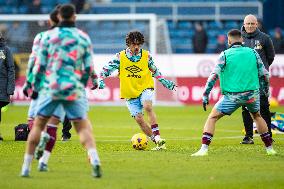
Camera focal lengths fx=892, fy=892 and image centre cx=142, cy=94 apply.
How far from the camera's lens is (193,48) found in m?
34.6

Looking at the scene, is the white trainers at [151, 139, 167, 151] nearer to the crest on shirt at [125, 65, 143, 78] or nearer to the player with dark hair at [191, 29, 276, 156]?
the crest on shirt at [125, 65, 143, 78]

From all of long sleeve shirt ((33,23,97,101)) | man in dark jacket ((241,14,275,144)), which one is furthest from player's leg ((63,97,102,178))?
man in dark jacket ((241,14,275,144))

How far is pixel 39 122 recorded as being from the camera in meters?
11.8

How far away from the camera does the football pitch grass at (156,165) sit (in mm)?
11398

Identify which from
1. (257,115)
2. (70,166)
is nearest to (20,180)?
(70,166)

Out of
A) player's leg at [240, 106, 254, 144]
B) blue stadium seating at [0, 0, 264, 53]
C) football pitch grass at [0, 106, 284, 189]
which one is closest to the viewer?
football pitch grass at [0, 106, 284, 189]

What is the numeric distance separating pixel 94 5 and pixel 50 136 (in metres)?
25.4

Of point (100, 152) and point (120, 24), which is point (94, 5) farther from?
point (100, 152)

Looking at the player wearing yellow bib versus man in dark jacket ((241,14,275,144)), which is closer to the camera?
the player wearing yellow bib

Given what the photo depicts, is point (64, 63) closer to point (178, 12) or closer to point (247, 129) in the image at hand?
point (247, 129)

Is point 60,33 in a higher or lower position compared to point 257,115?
higher

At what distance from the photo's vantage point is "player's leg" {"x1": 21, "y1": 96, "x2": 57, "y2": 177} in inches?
460

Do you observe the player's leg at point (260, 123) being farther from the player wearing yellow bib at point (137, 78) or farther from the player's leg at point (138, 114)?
the player's leg at point (138, 114)

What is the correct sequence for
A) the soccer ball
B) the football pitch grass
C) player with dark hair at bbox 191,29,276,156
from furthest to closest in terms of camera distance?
1. the soccer ball
2. player with dark hair at bbox 191,29,276,156
3. the football pitch grass
